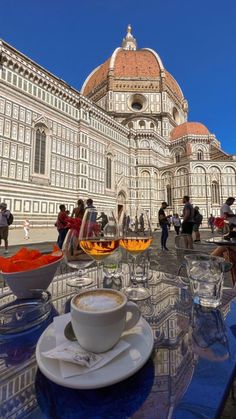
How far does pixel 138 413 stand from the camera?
297 millimetres

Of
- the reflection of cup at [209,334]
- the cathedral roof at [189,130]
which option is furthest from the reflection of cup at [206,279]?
the cathedral roof at [189,130]

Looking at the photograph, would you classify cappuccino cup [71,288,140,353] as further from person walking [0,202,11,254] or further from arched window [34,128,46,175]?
arched window [34,128,46,175]

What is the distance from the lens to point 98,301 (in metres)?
0.45

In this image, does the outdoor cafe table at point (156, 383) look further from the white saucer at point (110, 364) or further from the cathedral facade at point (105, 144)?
the cathedral facade at point (105, 144)

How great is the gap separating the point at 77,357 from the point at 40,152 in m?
14.6

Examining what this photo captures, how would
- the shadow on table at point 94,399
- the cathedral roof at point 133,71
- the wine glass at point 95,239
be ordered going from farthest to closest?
the cathedral roof at point 133,71
the wine glass at point 95,239
the shadow on table at point 94,399

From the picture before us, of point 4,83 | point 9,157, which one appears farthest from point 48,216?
point 4,83

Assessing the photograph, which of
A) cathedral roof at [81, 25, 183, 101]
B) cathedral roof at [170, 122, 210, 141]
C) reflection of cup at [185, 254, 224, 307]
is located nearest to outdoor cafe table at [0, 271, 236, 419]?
reflection of cup at [185, 254, 224, 307]

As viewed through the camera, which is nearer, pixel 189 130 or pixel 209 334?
pixel 209 334

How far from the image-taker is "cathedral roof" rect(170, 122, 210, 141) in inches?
928

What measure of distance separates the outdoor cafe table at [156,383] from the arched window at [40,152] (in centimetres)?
1395

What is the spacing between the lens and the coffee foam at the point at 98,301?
417 mm

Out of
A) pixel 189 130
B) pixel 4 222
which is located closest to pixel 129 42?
pixel 189 130

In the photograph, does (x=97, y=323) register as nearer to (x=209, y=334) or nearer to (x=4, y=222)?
(x=209, y=334)
